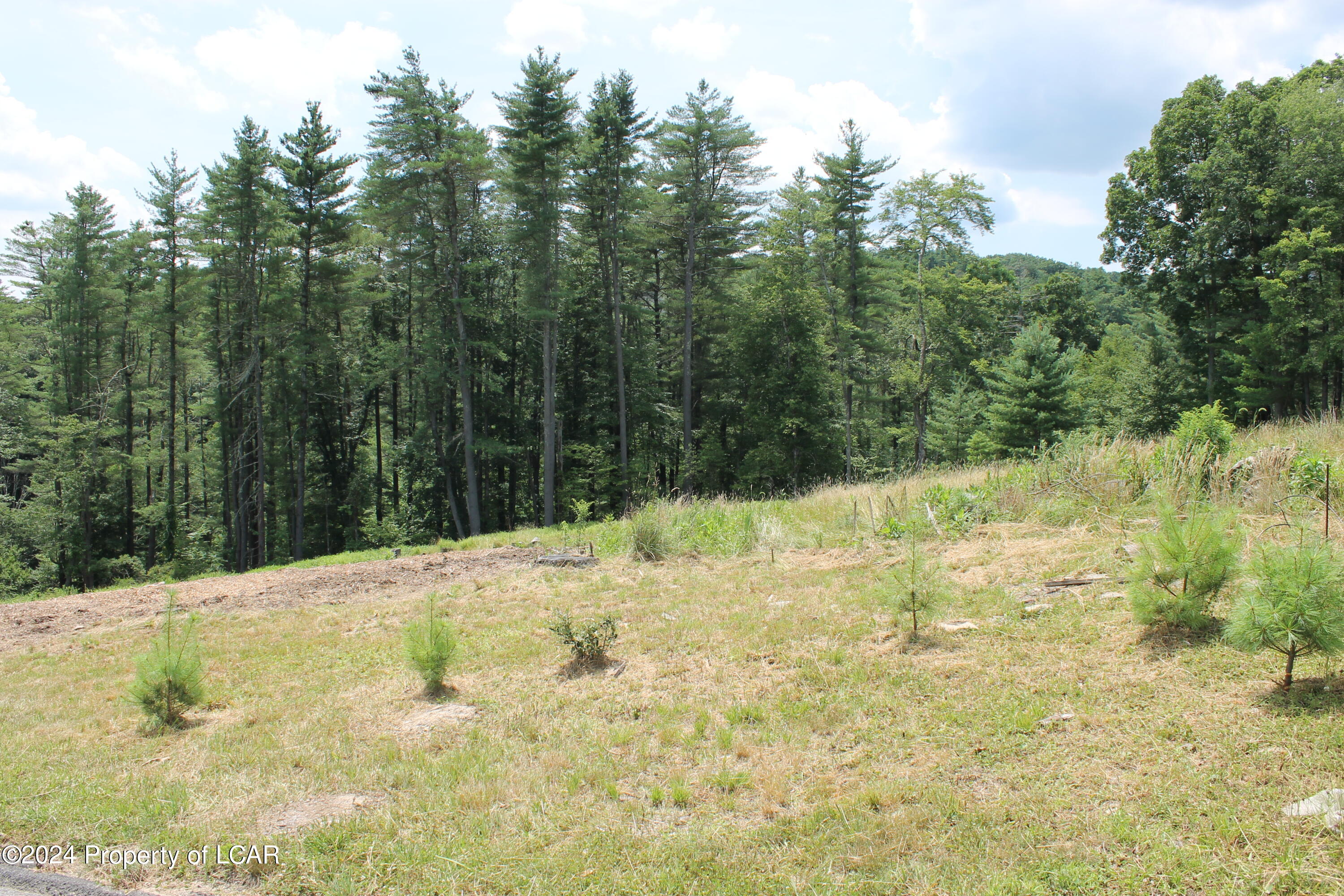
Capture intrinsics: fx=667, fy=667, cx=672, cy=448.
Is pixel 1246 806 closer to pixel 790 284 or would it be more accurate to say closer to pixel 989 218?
pixel 790 284

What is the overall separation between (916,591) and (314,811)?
4.34 m

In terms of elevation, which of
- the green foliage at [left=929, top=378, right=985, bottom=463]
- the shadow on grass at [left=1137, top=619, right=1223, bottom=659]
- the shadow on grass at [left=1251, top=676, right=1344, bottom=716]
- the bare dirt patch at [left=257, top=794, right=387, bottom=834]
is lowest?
the bare dirt patch at [left=257, top=794, right=387, bottom=834]

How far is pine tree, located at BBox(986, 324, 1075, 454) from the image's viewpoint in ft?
61.0

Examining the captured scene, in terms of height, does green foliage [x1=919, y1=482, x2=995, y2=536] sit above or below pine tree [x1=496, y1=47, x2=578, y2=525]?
below

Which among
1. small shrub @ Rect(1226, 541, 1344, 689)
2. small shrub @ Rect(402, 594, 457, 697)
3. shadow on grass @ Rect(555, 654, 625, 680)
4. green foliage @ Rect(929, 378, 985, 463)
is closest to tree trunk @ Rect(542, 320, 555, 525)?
green foliage @ Rect(929, 378, 985, 463)

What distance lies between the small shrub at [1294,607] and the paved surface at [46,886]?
563 cm

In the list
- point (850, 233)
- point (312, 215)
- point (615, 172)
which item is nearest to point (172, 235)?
point (312, 215)

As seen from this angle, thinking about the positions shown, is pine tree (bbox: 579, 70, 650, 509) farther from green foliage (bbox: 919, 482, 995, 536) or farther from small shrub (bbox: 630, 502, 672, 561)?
green foliage (bbox: 919, 482, 995, 536)

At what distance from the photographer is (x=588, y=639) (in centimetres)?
576

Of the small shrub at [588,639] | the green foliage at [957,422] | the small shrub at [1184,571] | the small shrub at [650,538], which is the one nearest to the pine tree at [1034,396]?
the green foliage at [957,422]

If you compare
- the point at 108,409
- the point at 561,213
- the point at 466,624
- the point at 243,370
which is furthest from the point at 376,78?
the point at 466,624

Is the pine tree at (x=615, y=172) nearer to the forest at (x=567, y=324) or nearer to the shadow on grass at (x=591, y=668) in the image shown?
the forest at (x=567, y=324)

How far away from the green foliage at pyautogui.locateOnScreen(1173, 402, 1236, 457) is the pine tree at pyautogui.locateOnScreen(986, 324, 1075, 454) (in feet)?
36.3

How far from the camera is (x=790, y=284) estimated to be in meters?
24.5
